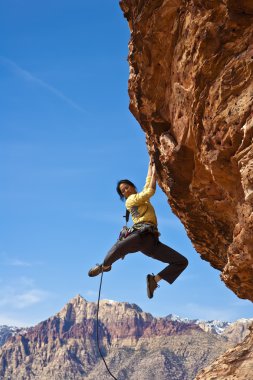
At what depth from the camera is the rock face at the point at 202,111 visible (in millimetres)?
8953

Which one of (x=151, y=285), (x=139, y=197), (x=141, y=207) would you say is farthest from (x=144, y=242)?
(x=151, y=285)

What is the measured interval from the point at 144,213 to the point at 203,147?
185 cm

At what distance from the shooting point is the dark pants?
10.6m

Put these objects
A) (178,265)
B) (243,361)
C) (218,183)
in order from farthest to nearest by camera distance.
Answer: (178,265), (218,183), (243,361)

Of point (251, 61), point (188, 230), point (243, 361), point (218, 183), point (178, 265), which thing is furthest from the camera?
point (188, 230)

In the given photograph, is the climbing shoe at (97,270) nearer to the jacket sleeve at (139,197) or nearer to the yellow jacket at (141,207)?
the yellow jacket at (141,207)

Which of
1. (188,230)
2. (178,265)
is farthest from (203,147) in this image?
(188,230)

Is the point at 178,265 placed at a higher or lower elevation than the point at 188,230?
lower

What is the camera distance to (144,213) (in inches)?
424

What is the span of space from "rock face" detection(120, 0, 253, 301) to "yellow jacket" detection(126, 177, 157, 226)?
3.65 feet

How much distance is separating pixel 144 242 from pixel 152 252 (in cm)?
41

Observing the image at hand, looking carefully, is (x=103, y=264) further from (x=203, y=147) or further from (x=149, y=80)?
(x=149, y=80)

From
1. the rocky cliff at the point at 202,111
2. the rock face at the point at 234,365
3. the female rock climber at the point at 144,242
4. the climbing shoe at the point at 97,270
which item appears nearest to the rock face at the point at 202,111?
the rocky cliff at the point at 202,111

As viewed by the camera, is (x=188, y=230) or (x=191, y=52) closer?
(x=191, y=52)
